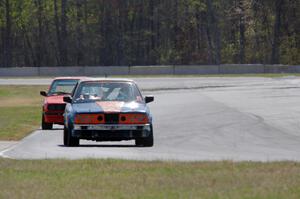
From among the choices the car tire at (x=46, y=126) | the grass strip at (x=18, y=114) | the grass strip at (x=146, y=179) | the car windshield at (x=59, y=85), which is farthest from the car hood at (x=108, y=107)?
the car windshield at (x=59, y=85)

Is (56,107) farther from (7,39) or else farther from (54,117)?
(7,39)

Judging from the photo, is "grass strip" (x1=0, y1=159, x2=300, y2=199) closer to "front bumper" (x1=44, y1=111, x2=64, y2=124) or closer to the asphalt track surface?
the asphalt track surface

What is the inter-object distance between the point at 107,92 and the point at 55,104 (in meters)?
5.44

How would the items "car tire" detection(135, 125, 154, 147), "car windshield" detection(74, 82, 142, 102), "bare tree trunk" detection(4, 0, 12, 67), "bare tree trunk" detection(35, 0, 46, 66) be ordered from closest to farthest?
"car tire" detection(135, 125, 154, 147) → "car windshield" detection(74, 82, 142, 102) → "bare tree trunk" detection(4, 0, 12, 67) → "bare tree trunk" detection(35, 0, 46, 66)

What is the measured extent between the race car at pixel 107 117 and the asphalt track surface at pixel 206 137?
12.8 inches

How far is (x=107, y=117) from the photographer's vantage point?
1703 cm

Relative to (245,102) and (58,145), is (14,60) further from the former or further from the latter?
(58,145)

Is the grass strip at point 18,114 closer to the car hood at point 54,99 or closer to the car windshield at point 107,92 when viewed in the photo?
the car hood at point 54,99

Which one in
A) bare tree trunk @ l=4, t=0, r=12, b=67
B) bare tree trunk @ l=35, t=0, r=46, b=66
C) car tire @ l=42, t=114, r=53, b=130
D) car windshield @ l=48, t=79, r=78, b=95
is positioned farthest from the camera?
bare tree trunk @ l=35, t=0, r=46, b=66

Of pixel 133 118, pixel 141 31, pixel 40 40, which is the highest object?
pixel 141 31

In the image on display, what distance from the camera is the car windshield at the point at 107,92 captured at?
712 inches

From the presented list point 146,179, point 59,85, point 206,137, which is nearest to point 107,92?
point 206,137

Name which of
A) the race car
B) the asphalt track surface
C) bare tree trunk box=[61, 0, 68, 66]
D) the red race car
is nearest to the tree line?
bare tree trunk box=[61, 0, 68, 66]

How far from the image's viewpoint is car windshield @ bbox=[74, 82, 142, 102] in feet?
59.3
